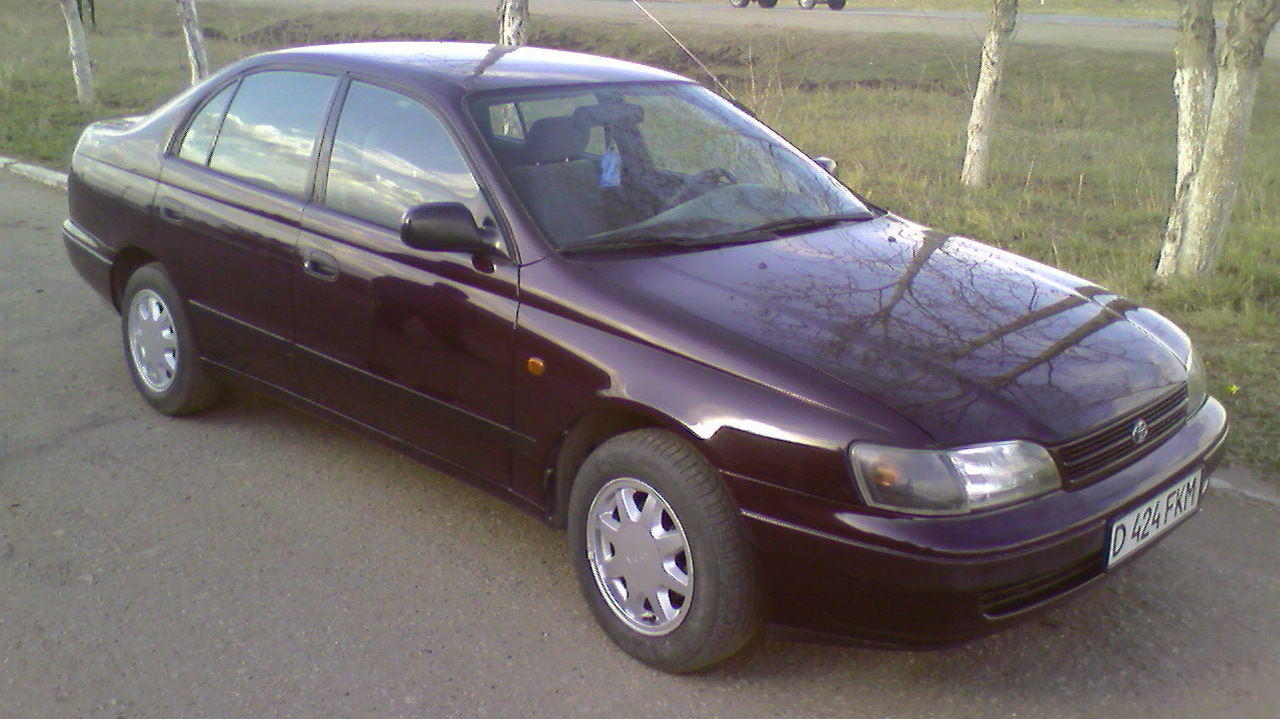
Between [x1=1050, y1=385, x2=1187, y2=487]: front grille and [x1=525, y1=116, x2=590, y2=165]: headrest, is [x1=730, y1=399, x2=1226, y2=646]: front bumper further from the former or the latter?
[x1=525, y1=116, x2=590, y2=165]: headrest

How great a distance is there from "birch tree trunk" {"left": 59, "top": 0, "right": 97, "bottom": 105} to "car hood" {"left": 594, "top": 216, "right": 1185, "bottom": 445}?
13.3 meters

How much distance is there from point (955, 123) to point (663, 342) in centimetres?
1201

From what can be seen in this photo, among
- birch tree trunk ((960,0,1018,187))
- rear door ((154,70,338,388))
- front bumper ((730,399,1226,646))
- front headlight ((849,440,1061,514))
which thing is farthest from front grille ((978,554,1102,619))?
birch tree trunk ((960,0,1018,187))

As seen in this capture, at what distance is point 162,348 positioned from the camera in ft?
16.3

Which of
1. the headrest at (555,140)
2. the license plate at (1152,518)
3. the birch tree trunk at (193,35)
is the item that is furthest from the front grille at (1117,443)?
the birch tree trunk at (193,35)

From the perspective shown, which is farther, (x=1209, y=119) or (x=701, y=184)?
(x=1209, y=119)

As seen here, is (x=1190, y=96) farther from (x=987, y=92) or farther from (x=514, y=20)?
(x=514, y=20)

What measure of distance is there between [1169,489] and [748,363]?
1.24m

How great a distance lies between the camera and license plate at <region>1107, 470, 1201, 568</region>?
3033mm

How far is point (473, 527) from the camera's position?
13.5ft

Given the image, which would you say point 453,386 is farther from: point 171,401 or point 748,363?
point 171,401

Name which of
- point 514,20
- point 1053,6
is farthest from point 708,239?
point 1053,6

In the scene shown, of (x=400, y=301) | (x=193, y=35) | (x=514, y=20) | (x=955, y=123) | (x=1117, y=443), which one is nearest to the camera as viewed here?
(x=1117, y=443)

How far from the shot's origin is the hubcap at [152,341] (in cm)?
493
